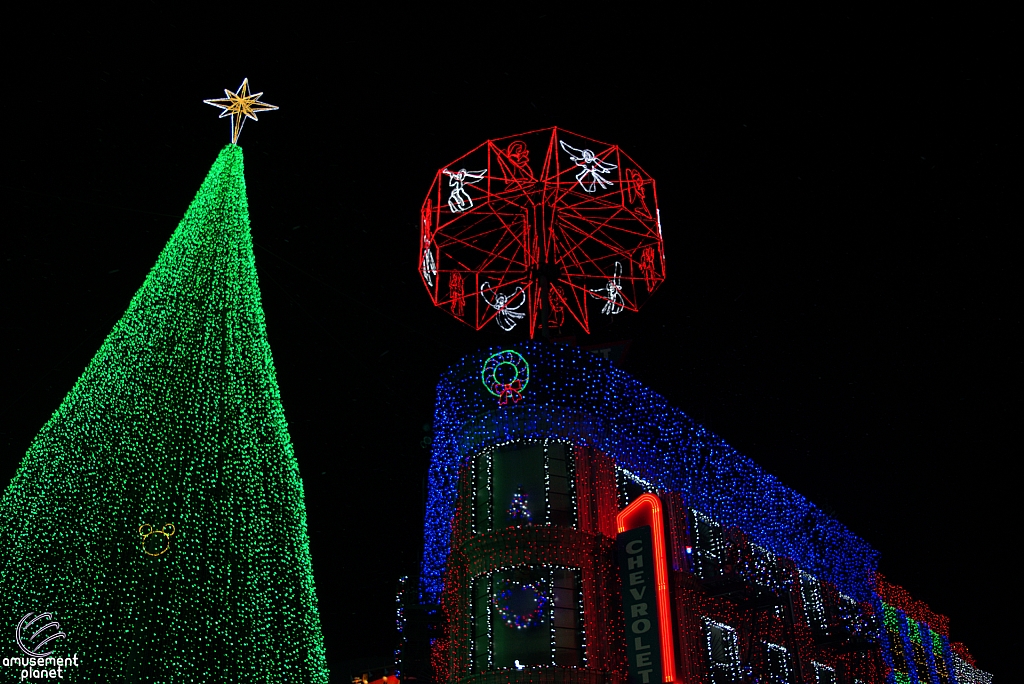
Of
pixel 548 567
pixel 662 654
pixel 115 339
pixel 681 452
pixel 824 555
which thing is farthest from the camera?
pixel 824 555

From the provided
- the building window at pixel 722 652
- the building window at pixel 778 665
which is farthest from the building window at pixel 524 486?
the building window at pixel 778 665

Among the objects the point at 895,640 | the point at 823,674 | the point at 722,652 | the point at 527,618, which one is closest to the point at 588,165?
the point at 527,618

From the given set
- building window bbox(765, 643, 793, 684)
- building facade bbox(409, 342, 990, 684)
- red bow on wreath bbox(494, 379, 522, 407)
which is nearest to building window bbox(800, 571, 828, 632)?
building window bbox(765, 643, 793, 684)

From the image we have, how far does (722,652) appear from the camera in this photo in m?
25.6

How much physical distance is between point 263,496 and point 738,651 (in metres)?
15.0

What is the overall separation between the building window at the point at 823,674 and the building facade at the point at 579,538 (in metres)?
3.86

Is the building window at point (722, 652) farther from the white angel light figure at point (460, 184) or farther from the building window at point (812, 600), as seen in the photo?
the white angel light figure at point (460, 184)

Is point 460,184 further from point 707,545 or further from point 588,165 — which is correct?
point 707,545

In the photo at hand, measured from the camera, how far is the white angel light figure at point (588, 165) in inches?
924

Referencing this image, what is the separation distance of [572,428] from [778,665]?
1265 centimetres

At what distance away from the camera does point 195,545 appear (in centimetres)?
2167

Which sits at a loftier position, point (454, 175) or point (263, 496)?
point (454, 175)

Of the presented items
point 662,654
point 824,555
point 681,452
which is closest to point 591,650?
point 662,654

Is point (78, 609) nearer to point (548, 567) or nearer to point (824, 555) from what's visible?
point (548, 567)
